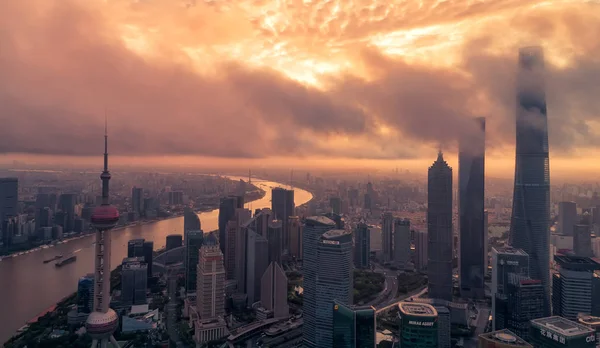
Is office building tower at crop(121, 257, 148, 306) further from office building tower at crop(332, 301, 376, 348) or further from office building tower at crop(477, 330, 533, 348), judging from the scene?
office building tower at crop(477, 330, 533, 348)

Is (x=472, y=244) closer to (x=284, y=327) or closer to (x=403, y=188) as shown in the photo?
(x=284, y=327)

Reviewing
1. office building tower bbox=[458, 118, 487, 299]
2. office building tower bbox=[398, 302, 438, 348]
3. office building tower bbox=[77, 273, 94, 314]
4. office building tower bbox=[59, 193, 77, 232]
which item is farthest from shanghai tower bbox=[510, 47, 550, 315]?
office building tower bbox=[59, 193, 77, 232]

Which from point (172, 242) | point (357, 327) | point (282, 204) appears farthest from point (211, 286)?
point (282, 204)

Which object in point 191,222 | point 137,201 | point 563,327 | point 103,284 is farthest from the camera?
point 137,201

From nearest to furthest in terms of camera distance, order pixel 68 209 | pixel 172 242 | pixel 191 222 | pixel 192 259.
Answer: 1. pixel 192 259
2. pixel 172 242
3. pixel 191 222
4. pixel 68 209

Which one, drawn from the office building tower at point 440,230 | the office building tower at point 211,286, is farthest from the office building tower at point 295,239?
the office building tower at point 211,286

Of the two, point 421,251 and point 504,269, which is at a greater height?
point 504,269

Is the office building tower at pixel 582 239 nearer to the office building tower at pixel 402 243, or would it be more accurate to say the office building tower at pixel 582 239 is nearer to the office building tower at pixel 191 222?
the office building tower at pixel 402 243

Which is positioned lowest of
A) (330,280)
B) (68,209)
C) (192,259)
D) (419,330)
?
(192,259)

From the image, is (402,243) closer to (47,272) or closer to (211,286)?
(211,286)
